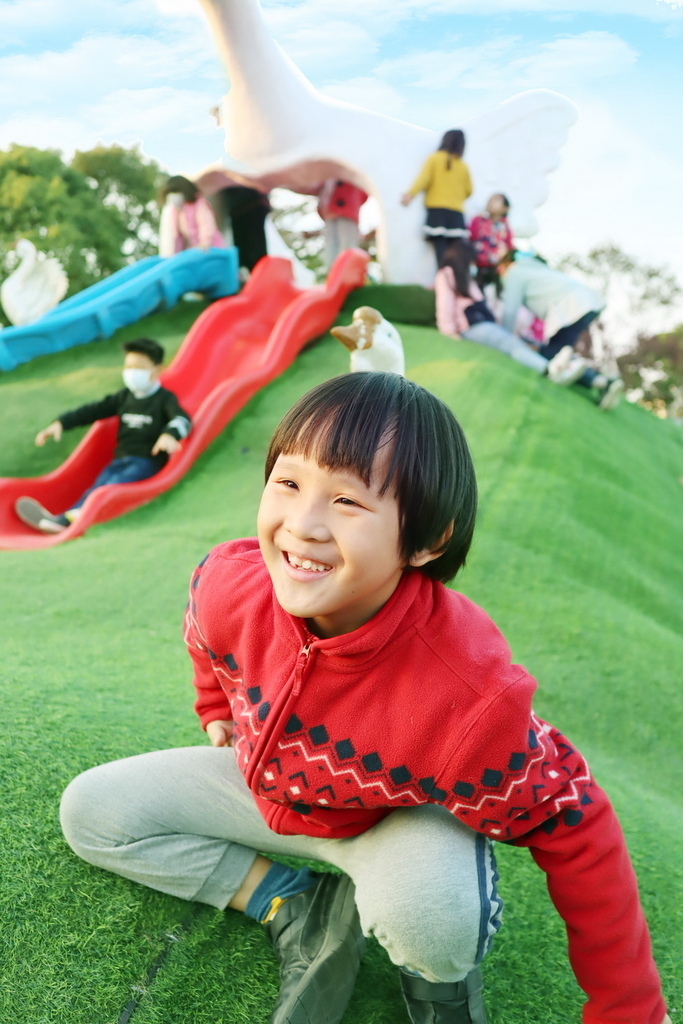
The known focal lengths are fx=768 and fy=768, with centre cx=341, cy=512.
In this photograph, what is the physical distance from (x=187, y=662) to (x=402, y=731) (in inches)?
59.7

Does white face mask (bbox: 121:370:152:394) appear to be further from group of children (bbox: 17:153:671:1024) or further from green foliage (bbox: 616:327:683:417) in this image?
green foliage (bbox: 616:327:683:417)

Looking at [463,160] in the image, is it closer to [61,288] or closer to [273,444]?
[61,288]

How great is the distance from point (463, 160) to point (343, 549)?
738 cm

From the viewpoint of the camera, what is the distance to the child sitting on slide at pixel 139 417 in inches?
169

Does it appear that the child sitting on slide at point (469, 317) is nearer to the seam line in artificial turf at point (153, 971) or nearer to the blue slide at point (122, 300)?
the blue slide at point (122, 300)

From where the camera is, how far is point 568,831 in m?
0.97

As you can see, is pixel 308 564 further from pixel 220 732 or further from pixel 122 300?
pixel 122 300

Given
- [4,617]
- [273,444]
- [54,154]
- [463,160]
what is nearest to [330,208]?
[463,160]

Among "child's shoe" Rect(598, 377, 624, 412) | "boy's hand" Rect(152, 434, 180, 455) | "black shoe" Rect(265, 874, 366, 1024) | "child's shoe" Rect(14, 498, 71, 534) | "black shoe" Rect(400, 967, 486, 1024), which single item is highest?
"black shoe" Rect(400, 967, 486, 1024)

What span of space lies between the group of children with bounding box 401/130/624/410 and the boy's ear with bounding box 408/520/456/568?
5456mm

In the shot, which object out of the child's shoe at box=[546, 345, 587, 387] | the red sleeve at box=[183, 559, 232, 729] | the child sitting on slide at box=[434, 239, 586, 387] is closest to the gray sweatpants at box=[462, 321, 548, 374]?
the child sitting on slide at box=[434, 239, 586, 387]

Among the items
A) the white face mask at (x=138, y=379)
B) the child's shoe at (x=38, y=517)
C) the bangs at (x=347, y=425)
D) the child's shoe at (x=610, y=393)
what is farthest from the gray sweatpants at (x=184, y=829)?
the child's shoe at (x=610, y=393)

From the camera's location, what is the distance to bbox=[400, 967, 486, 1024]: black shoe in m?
1.00

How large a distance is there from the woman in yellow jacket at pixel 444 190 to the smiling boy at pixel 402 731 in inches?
253
